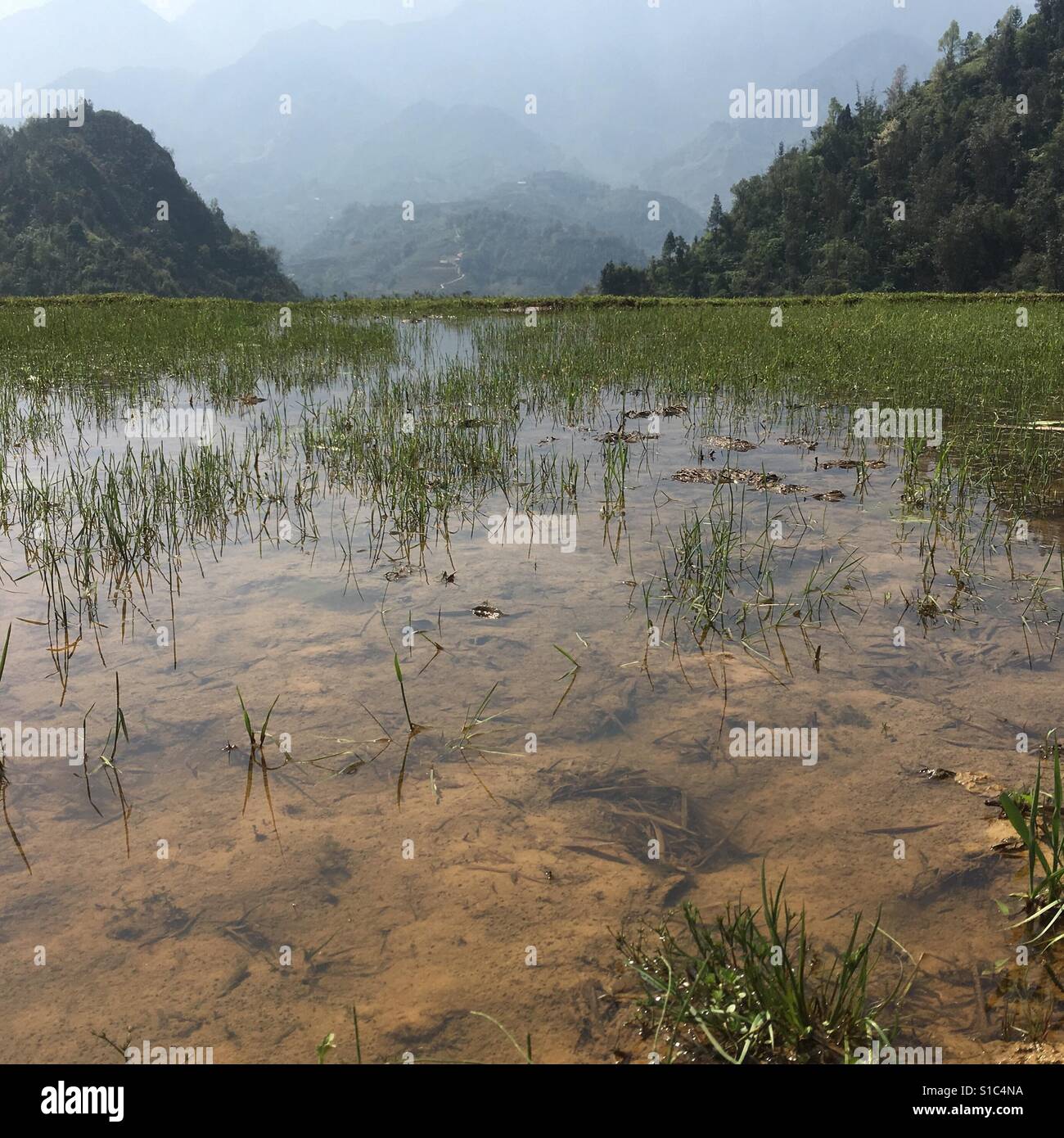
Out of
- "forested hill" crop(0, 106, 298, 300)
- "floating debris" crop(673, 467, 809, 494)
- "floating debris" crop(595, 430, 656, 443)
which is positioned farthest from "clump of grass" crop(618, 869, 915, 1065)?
"forested hill" crop(0, 106, 298, 300)

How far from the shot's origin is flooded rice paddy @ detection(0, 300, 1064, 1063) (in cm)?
213

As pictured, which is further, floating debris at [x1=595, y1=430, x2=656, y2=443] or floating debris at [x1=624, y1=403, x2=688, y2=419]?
floating debris at [x1=624, y1=403, x2=688, y2=419]

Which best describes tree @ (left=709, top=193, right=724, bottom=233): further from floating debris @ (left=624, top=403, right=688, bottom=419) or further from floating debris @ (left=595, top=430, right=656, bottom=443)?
floating debris @ (left=595, top=430, right=656, bottom=443)

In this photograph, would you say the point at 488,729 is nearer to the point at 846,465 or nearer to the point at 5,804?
the point at 5,804

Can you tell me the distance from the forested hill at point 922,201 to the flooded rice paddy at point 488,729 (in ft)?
213

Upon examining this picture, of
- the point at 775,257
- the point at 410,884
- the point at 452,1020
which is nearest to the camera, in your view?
the point at 452,1020

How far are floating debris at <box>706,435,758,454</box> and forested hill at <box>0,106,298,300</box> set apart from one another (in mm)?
66810

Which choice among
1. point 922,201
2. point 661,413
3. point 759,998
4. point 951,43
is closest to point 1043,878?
point 759,998

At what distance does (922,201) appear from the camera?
70.1 metres
